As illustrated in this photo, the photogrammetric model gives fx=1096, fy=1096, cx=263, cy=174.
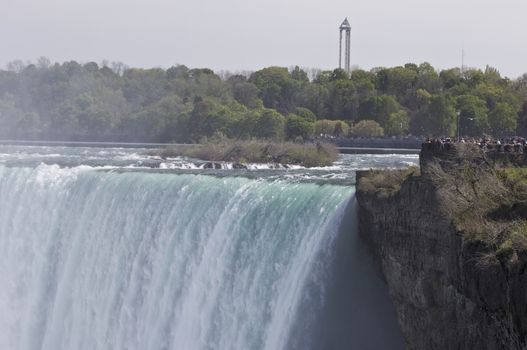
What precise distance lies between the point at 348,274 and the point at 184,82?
4787 inches

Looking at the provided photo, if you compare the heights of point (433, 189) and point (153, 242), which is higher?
point (433, 189)

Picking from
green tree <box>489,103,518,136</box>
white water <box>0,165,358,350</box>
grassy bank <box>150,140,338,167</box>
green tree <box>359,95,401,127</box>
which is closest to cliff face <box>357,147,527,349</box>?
white water <box>0,165,358,350</box>

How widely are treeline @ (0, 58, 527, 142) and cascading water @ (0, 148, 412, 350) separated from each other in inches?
1843

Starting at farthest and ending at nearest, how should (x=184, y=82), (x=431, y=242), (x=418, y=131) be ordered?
(x=184, y=82) → (x=418, y=131) → (x=431, y=242)

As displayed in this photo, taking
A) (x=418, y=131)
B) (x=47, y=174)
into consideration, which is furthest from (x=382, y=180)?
(x=418, y=131)

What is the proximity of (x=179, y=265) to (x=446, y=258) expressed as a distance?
32.0 feet

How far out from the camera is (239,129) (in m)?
92.5

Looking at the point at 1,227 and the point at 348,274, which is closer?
the point at 348,274

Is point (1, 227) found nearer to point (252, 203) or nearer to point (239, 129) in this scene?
point (252, 203)

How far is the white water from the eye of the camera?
25.7 metres

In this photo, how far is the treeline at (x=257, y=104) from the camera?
87688mm

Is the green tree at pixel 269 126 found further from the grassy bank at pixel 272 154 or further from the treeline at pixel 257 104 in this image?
the grassy bank at pixel 272 154

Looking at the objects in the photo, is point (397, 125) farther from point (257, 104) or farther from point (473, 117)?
point (257, 104)

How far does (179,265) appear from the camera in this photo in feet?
95.2
